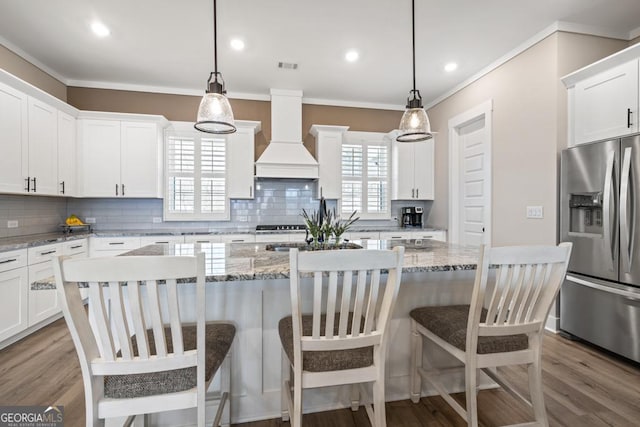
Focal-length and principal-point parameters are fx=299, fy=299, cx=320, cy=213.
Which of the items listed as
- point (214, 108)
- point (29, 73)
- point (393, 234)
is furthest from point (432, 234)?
point (29, 73)

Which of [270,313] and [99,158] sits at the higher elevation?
[99,158]

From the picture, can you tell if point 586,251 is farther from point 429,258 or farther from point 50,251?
point 50,251

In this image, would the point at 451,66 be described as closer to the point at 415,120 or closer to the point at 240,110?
the point at 415,120

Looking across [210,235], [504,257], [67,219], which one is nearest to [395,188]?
[210,235]

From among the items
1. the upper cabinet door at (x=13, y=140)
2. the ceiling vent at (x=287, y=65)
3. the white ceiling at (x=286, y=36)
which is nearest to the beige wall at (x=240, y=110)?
the white ceiling at (x=286, y=36)

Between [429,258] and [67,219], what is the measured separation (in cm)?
452

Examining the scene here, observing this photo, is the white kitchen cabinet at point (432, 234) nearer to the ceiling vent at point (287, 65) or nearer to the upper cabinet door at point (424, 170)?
the upper cabinet door at point (424, 170)

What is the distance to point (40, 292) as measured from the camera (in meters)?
2.96

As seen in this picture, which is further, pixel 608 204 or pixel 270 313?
pixel 608 204

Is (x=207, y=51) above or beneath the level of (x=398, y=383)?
above

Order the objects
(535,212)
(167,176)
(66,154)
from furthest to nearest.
Result: (167,176)
(66,154)
(535,212)

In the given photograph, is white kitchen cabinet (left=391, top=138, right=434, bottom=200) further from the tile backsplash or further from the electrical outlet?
the electrical outlet

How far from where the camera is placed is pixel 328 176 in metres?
4.41

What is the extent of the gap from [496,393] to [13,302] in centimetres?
387
